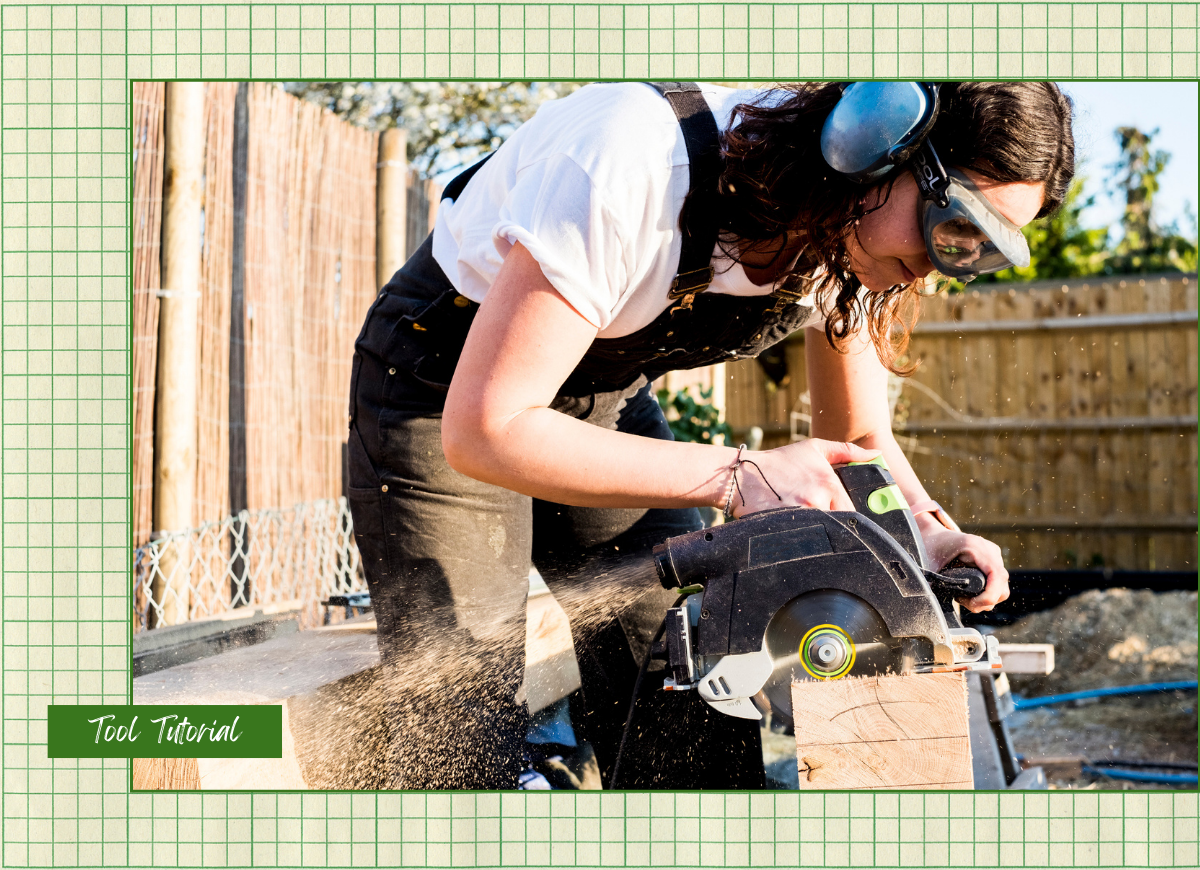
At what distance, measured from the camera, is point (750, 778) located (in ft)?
4.86

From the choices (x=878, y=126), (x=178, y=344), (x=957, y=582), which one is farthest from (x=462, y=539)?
(x=178, y=344)

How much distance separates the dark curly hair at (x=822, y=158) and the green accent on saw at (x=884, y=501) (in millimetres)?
287

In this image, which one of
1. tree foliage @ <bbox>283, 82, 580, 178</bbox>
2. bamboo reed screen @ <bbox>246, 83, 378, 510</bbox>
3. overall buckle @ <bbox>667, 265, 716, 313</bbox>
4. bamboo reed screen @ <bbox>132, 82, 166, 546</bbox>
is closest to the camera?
overall buckle @ <bbox>667, 265, 716, 313</bbox>

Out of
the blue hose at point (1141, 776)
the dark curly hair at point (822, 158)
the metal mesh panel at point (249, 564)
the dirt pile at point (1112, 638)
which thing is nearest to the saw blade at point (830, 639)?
the dark curly hair at point (822, 158)

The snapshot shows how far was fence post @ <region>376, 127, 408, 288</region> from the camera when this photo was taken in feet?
11.1

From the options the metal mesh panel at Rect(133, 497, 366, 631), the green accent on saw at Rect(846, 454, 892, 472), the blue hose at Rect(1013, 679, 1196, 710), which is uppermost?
the green accent on saw at Rect(846, 454, 892, 472)

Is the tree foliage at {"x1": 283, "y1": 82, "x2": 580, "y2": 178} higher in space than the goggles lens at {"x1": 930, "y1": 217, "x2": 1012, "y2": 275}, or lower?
higher

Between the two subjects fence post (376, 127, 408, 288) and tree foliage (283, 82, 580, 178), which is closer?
fence post (376, 127, 408, 288)

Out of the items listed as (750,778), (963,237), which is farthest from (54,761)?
(963,237)

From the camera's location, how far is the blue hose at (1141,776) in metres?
2.91

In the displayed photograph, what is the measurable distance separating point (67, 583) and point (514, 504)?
678 millimetres

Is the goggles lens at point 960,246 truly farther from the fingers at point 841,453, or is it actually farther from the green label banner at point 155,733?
the green label banner at point 155,733

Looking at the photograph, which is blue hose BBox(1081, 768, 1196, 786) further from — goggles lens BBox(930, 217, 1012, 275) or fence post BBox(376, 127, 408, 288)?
fence post BBox(376, 127, 408, 288)

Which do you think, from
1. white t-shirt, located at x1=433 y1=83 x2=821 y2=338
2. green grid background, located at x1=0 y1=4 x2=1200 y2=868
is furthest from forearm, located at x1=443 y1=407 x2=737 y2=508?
green grid background, located at x1=0 y1=4 x2=1200 y2=868
